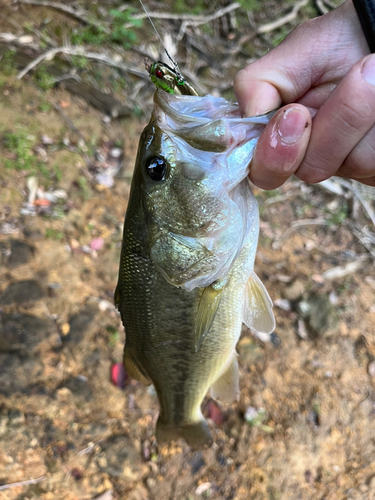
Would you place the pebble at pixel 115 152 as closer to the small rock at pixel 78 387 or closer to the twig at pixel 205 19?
the twig at pixel 205 19

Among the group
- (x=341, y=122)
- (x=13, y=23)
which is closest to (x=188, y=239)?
(x=341, y=122)

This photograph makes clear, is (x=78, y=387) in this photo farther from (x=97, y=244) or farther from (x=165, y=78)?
(x=165, y=78)

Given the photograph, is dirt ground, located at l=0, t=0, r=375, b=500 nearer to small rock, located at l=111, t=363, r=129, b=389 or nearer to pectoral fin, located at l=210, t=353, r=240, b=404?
small rock, located at l=111, t=363, r=129, b=389

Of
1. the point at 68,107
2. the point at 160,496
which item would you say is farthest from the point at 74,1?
the point at 160,496

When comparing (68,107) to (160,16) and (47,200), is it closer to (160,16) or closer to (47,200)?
(47,200)

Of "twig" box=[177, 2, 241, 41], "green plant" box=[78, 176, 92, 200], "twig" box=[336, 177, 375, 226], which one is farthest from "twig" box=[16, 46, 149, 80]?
"twig" box=[336, 177, 375, 226]
